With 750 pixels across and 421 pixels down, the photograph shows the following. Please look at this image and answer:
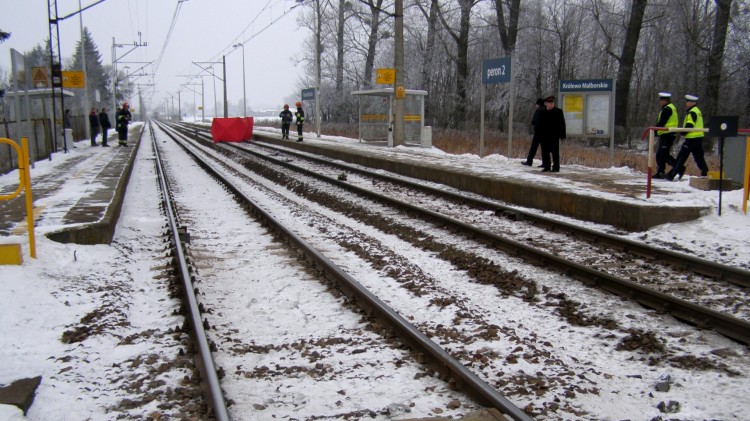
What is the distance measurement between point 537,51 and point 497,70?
89.6 feet

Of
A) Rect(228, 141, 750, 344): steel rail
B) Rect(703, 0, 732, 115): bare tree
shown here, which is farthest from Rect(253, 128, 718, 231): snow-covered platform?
Rect(703, 0, 732, 115): bare tree

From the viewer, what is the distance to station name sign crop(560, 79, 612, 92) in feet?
54.9

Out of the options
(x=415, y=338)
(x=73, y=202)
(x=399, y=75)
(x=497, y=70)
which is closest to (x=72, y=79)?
(x=399, y=75)

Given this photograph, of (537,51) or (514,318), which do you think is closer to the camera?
(514,318)

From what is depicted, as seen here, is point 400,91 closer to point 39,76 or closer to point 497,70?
Result: point 497,70

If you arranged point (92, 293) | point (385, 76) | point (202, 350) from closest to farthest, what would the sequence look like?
point (202, 350), point (92, 293), point (385, 76)

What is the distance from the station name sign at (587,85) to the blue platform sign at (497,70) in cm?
225

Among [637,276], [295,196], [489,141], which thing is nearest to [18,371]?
[637,276]

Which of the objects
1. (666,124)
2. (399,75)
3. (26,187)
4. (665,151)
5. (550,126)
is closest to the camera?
(26,187)

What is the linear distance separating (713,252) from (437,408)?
A: 5750mm

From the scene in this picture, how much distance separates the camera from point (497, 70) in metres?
19.5

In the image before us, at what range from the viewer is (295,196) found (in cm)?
1455

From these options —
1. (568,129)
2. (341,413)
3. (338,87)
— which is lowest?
(341,413)

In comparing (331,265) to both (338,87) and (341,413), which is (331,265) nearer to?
(341,413)
